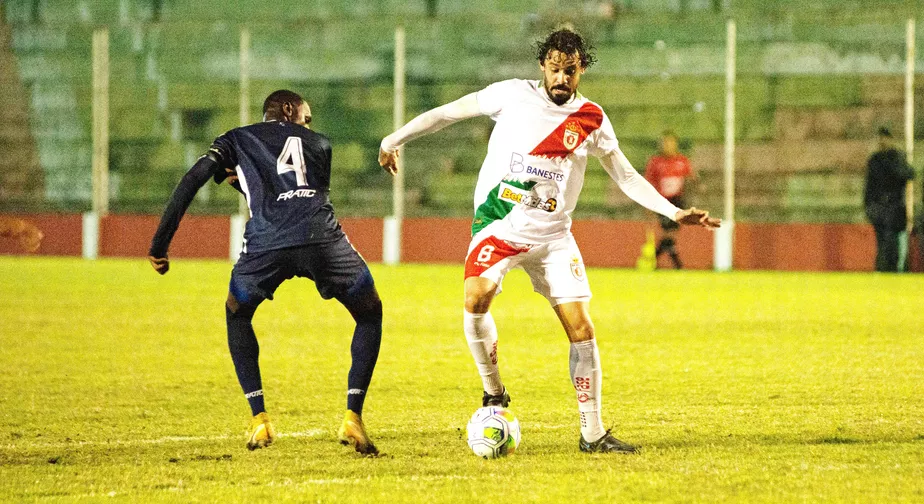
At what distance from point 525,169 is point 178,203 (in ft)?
5.20

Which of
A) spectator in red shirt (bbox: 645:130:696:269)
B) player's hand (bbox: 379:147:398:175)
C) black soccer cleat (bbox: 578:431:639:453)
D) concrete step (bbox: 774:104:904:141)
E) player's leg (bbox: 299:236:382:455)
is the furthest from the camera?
concrete step (bbox: 774:104:904:141)

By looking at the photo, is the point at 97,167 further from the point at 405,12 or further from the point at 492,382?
the point at 492,382

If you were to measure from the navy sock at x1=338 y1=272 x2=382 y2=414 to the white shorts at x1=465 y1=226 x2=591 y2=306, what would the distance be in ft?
1.54

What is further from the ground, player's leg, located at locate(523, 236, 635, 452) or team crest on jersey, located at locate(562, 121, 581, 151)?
team crest on jersey, located at locate(562, 121, 581, 151)

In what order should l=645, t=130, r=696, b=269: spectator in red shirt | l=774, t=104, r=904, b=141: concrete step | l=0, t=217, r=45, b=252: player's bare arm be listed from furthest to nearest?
l=774, t=104, r=904, b=141: concrete step, l=645, t=130, r=696, b=269: spectator in red shirt, l=0, t=217, r=45, b=252: player's bare arm

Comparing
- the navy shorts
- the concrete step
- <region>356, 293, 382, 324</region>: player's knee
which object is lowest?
<region>356, 293, 382, 324</region>: player's knee

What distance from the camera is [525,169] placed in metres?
6.47

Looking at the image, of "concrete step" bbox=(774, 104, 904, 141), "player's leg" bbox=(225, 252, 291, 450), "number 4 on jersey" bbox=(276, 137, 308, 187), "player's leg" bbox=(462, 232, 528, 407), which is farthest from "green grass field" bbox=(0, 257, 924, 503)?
→ "concrete step" bbox=(774, 104, 904, 141)

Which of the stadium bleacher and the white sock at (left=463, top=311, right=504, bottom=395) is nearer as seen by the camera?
the white sock at (left=463, top=311, right=504, bottom=395)

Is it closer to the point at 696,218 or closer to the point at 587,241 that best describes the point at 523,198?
the point at 696,218

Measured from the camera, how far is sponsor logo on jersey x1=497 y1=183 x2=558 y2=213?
6.48 metres

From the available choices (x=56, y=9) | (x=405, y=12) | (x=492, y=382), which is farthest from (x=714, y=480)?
(x=56, y=9)

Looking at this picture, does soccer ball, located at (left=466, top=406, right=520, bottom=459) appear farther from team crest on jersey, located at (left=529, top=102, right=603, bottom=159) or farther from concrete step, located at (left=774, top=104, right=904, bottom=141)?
concrete step, located at (left=774, top=104, right=904, bottom=141)

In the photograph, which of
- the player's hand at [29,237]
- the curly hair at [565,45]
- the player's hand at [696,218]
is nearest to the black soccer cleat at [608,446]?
the player's hand at [696,218]
